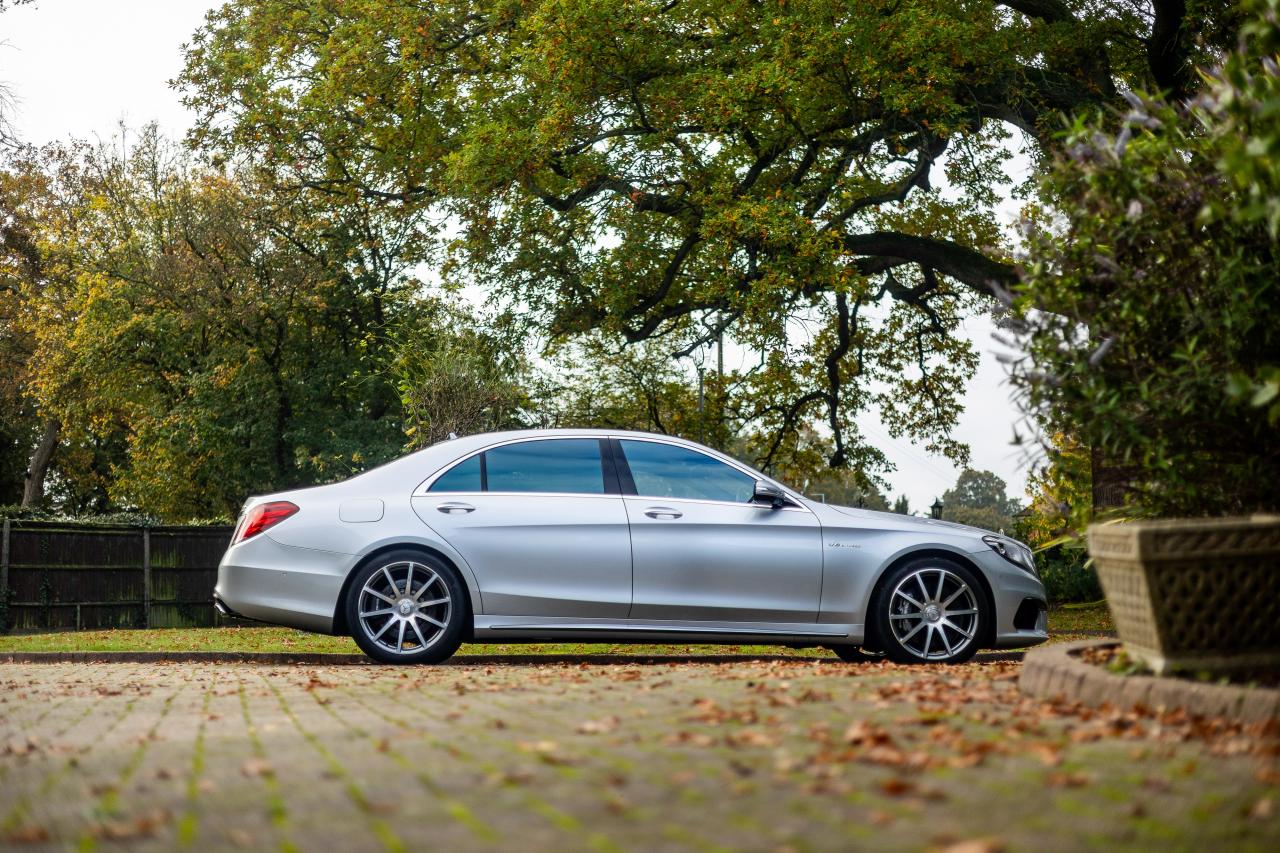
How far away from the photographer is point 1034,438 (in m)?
6.85

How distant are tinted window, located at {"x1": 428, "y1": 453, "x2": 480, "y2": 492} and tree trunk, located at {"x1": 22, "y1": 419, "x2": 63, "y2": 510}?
3918cm

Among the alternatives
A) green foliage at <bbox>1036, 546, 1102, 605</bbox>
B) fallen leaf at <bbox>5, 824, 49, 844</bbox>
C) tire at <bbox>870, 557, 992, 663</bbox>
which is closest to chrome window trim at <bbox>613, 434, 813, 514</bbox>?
tire at <bbox>870, 557, 992, 663</bbox>

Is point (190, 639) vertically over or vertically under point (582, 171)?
under

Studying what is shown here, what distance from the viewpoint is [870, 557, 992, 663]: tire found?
9.55 meters

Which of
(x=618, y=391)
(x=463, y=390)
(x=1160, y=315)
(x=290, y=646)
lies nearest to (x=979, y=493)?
(x=618, y=391)

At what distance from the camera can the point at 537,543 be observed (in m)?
9.51

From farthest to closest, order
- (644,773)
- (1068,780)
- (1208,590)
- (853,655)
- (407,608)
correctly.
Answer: (853,655), (407,608), (1208,590), (644,773), (1068,780)

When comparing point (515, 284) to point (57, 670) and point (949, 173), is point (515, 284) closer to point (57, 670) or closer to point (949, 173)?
point (949, 173)

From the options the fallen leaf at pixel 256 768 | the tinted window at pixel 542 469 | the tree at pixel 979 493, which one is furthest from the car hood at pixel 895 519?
the tree at pixel 979 493

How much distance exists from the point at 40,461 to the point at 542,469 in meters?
40.7

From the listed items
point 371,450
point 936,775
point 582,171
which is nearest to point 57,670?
point 936,775

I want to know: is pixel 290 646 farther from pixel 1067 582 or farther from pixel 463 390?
pixel 1067 582

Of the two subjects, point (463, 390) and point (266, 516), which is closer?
point (266, 516)

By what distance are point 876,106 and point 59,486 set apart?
133ft
